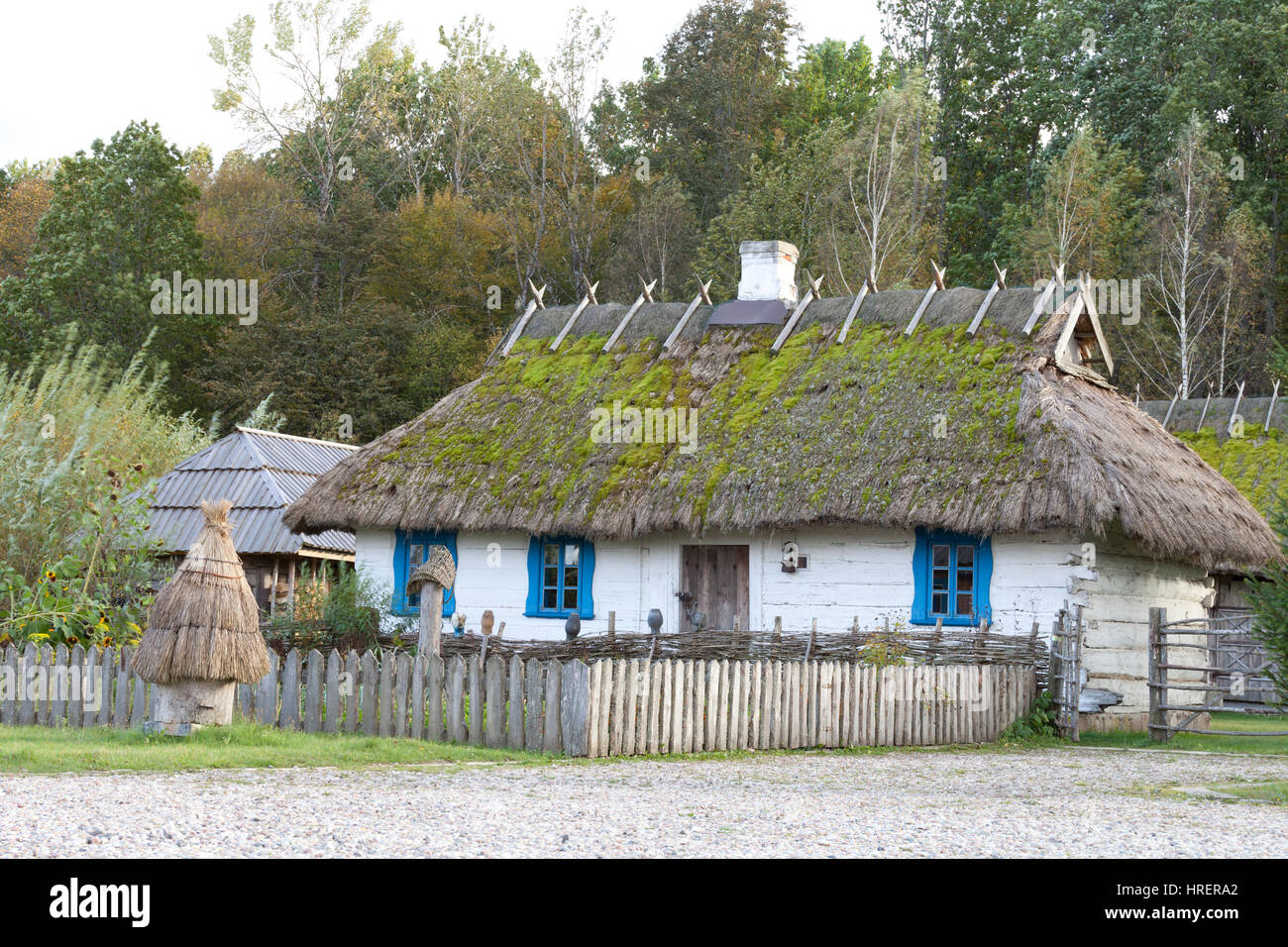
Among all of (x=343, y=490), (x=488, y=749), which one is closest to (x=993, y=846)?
(x=488, y=749)

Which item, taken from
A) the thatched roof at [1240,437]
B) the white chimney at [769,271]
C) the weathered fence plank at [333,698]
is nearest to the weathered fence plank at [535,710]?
the weathered fence plank at [333,698]

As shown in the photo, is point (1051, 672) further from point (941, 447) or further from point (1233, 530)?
point (1233, 530)

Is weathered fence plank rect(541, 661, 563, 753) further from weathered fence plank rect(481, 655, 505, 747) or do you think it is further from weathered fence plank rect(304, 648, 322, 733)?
weathered fence plank rect(304, 648, 322, 733)

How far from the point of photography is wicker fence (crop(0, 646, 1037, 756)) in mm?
12016

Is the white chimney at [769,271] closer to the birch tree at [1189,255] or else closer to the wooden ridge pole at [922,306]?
the wooden ridge pole at [922,306]

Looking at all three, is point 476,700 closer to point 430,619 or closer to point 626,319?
point 430,619

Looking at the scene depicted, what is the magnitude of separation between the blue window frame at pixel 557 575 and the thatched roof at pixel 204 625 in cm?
817

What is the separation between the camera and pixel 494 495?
19453mm

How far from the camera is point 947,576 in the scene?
17562 mm

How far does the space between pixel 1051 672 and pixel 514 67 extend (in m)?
34.6

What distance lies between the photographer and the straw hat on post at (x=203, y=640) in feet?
36.8

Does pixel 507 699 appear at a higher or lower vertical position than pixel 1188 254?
lower

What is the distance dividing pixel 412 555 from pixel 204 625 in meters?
9.27
